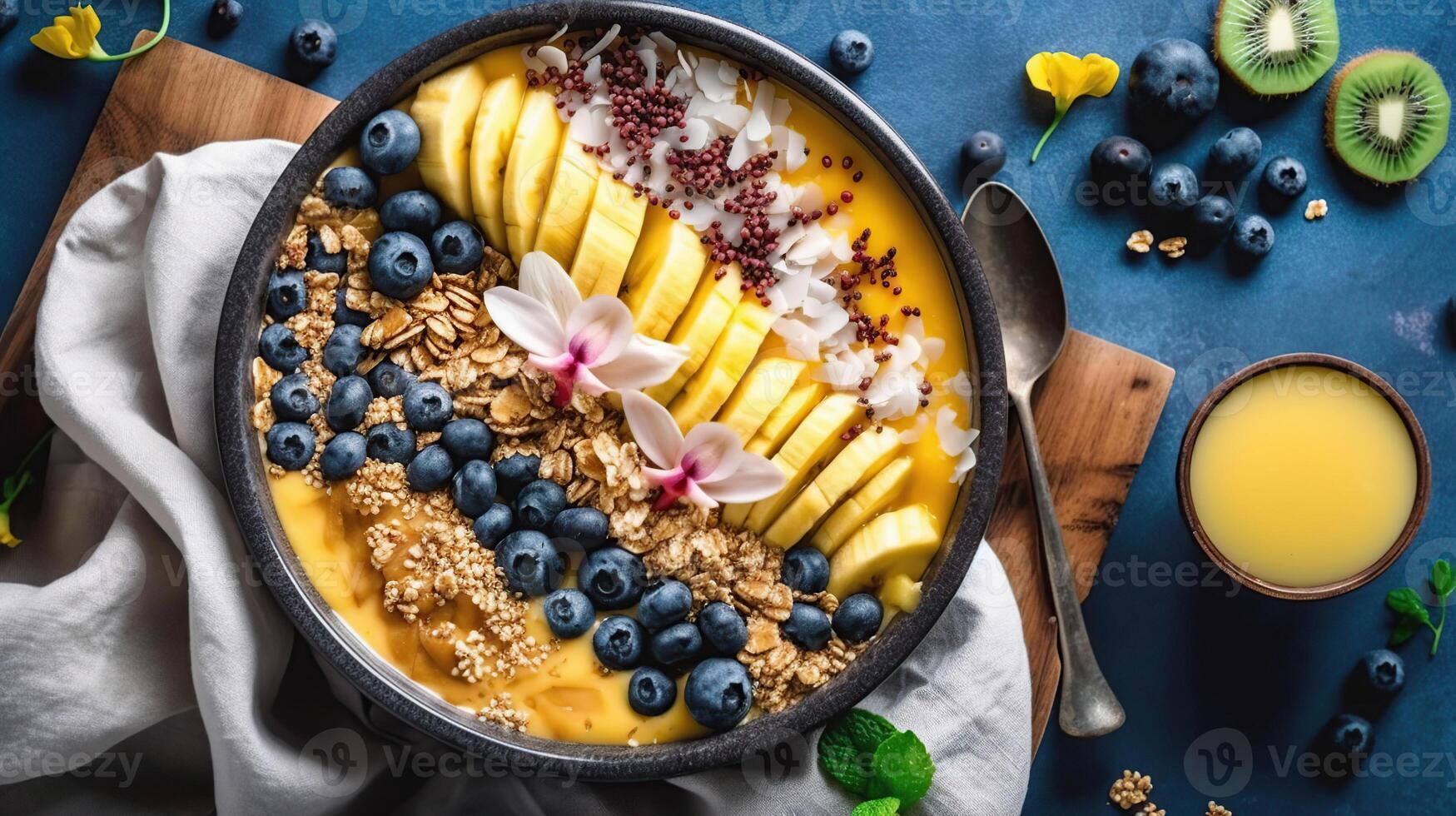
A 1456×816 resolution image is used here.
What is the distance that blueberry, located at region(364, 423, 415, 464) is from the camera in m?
1.63

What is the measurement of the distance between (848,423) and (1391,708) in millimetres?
1432

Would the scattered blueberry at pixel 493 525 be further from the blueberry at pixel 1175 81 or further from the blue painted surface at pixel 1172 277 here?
the blueberry at pixel 1175 81

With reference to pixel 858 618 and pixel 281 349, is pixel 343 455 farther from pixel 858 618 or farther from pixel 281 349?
pixel 858 618

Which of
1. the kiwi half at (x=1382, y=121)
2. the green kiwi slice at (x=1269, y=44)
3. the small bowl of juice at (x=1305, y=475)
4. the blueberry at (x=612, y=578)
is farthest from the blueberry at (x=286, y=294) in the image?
→ the kiwi half at (x=1382, y=121)

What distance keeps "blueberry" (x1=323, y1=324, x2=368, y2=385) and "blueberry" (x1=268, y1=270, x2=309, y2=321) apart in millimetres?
70

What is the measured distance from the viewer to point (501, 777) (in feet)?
6.03

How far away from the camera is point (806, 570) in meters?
1.69

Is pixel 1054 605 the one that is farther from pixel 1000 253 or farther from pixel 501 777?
pixel 501 777

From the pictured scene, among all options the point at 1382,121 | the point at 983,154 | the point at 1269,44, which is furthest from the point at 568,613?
the point at 1382,121

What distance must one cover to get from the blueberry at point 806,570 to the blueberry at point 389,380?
2.18 feet

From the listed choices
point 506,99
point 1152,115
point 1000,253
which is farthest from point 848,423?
point 1152,115

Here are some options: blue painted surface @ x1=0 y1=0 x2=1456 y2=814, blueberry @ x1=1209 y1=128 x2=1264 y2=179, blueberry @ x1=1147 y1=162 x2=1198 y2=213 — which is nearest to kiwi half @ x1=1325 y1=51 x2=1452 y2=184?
blue painted surface @ x1=0 y1=0 x2=1456 y2=814

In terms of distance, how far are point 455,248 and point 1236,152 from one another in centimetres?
155

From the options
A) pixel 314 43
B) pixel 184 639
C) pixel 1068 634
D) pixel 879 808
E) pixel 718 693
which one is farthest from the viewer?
pixel 314 43
